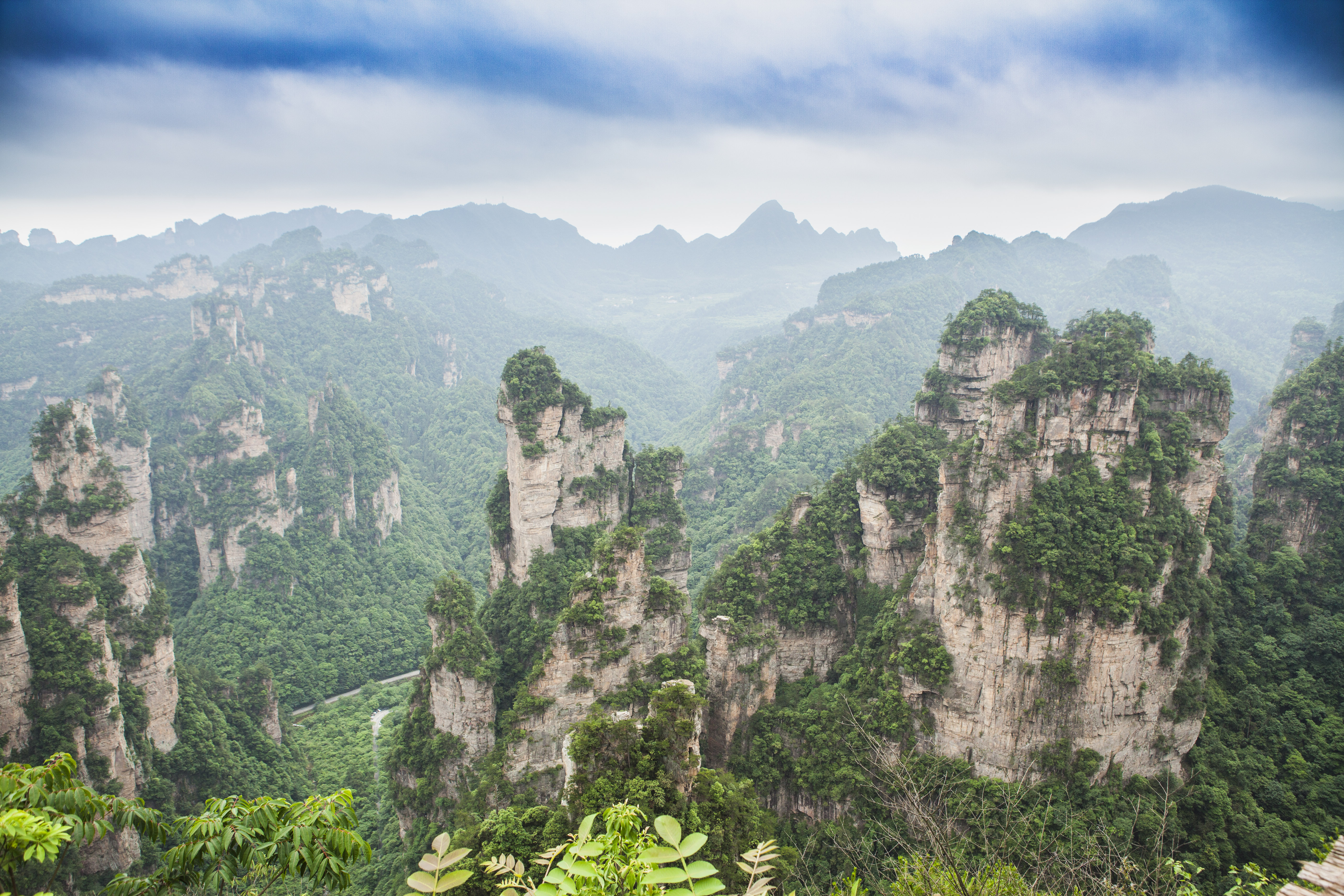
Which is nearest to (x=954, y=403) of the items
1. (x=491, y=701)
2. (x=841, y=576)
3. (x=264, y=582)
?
(x=841, y=576)

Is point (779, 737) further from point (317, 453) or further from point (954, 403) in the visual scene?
point (317, 453)

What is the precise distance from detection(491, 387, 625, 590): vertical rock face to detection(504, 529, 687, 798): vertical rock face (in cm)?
918

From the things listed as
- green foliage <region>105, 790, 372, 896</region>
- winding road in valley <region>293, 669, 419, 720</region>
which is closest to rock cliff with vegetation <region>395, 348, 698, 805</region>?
green foliage <region>105, 790, 372, 896</region>

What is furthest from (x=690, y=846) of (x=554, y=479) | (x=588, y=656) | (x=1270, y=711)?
(x=554, y=479)

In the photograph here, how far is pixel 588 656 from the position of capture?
25312 mm

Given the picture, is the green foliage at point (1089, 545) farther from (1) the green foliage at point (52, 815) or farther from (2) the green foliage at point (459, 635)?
(1) the green foliage at point (52, 815)

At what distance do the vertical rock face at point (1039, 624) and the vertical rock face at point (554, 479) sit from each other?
54.7 ft

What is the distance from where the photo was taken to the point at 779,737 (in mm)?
26875

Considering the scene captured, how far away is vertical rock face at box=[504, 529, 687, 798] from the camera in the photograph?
25.0 meters

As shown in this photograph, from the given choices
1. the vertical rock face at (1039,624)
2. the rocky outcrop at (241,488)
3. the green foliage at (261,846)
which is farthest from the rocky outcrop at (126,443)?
the green foliage at (261,846)

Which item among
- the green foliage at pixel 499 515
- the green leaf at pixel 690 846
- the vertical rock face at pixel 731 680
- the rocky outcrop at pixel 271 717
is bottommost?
the rocky outcrop at pixel 271 717

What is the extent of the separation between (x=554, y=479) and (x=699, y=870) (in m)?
30.6

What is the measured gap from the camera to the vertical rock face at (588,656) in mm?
24984

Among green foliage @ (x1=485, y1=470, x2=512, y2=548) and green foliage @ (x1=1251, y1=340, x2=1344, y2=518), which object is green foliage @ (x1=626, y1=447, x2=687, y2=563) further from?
green foliage @ (x1=1251, y1=340, x2=1344, y2=518)
